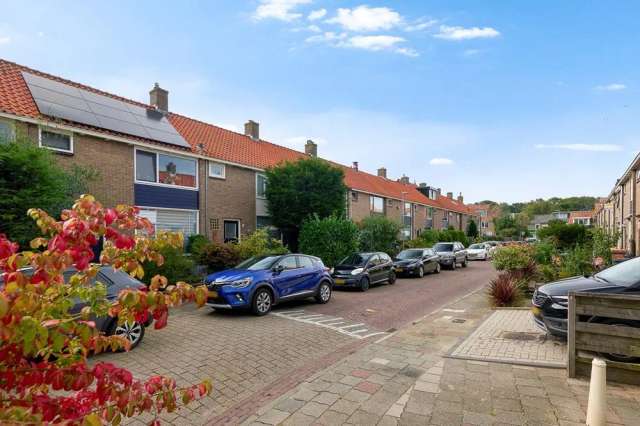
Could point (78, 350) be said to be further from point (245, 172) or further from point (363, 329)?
point (245, 172)

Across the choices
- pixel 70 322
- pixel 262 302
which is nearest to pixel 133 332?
pixel 262 302

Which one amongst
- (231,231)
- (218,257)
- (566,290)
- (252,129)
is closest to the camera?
(566,290)

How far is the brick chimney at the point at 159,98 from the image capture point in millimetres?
20188

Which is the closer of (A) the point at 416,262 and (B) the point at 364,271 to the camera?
(B) the point at 364,271

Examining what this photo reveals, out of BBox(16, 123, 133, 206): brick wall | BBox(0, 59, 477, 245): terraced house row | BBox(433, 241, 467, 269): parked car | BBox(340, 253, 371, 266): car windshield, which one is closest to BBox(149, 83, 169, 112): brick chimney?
BBox(0, 59, 477, 245): terraced house row

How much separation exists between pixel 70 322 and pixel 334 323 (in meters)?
7.67

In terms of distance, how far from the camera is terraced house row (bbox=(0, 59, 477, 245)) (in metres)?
13.4

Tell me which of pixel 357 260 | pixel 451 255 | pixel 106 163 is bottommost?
pixel 451 255

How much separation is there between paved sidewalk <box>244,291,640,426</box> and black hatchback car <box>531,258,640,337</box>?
134 cm

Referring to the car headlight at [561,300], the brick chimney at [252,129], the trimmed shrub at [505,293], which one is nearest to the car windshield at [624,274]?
the car headlight at [561,300]

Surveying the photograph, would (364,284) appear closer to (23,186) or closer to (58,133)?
(23,186)

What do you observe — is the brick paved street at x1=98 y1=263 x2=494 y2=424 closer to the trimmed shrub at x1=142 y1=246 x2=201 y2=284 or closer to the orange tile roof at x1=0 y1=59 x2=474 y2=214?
the trimmed shrub at x1=142 y1=246 x2=201 y2=284

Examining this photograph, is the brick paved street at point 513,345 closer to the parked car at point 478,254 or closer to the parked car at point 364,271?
the parked car at point 364,271

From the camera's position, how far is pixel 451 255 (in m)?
23.8
